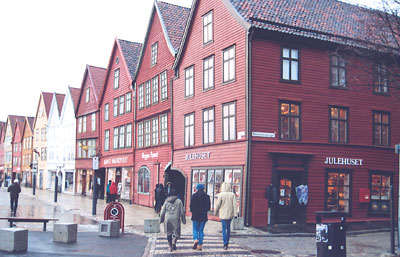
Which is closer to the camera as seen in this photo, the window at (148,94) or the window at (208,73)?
the window at (208,73)

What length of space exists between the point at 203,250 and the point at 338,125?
464 inches

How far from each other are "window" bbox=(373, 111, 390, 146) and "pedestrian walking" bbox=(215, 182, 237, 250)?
12547 millimetres

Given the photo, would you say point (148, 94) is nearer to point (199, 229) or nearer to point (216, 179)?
point (216, 179)

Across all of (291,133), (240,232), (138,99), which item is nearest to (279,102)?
(291,133)

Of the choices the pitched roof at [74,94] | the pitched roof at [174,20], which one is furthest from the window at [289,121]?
the pitched roof at [74,94]

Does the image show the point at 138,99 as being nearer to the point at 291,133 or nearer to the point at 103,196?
the point at 103,196

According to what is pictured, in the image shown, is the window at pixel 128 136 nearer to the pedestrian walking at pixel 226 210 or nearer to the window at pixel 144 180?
the window at pixel 144 180

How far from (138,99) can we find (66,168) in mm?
21078

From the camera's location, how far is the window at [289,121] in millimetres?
21672

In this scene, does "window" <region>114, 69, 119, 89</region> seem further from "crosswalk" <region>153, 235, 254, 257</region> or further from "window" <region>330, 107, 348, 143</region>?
"crosswalk" <region>153, 235, 254, 257</region>

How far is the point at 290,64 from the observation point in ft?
72.8

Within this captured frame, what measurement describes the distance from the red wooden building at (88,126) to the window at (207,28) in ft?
69.0

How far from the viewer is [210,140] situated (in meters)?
24.2

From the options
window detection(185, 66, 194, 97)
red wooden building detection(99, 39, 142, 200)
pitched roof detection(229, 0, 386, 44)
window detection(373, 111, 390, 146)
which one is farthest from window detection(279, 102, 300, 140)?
red wooden building detection(99, 39, 142, 200)
